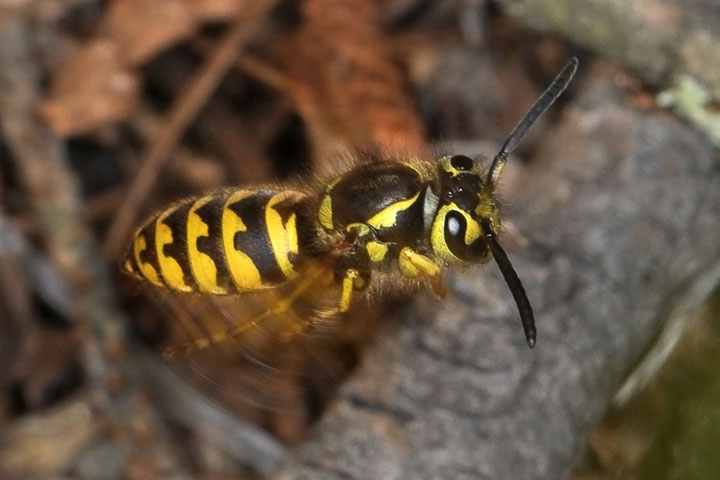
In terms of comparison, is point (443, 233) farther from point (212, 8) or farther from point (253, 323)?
point (212, 8)

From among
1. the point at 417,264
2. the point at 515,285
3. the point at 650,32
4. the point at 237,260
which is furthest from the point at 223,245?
the point at 650,32

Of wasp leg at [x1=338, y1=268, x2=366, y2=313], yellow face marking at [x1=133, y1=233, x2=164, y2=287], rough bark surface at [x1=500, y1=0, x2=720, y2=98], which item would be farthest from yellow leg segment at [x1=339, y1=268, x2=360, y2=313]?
rough bark surface at [x1=500, y1=0, x2=720, y2=98]

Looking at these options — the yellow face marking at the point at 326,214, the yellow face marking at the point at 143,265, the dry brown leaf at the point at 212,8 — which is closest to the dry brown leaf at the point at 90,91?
the dry brown leaf at the point at 212,8

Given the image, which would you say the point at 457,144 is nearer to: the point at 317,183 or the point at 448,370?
the point at 317,183

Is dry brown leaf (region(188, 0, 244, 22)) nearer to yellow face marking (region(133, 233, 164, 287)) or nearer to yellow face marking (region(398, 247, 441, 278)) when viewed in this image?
yellow face marking (region(133, 233, 164, 287))

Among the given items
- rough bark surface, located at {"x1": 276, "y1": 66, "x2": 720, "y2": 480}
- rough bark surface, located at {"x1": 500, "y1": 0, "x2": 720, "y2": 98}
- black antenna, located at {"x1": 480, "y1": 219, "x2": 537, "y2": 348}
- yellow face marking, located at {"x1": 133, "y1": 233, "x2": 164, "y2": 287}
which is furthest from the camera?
rough bark surface, located at {"x1": 500, "y1": 0, "x2": 720, "y2": 98}

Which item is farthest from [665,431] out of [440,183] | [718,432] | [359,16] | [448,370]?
[359,16]
